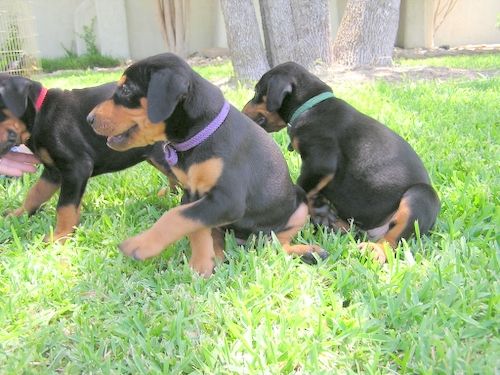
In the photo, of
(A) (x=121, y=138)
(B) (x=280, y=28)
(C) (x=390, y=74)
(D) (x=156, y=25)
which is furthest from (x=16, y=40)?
(A) (x=121, y=138)

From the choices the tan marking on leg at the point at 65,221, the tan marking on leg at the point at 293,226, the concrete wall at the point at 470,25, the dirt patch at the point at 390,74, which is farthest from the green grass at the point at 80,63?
the tan marking on leg at the point at 293,226

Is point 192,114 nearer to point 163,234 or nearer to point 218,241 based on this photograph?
point 163,234

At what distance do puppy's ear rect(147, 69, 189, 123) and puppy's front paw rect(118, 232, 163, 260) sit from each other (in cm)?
59

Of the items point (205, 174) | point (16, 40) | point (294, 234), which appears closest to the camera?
point (205, 174)

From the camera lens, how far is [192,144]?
2947 mm

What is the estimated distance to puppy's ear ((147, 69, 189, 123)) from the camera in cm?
274

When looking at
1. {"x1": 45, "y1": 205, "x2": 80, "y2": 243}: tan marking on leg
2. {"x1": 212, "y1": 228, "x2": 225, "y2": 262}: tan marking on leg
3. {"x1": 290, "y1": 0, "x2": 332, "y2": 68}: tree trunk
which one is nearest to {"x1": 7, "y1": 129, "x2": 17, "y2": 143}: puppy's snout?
{"x1": 45, "y1": 205, "x2": 80, "y2": 243}: tan marking on leg

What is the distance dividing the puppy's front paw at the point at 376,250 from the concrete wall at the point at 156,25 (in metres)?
15.7

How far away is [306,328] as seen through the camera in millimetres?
2367

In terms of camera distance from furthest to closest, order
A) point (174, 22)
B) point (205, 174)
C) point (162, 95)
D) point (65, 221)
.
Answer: point (174, 22)
point (65, 221)
point (205, 174)
point (162, 95)

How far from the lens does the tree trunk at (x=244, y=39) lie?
339 inches

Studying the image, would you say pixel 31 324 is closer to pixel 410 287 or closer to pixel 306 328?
pixel 306 328

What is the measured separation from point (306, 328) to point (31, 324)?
3.95ft

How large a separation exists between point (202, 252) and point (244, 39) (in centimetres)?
640
